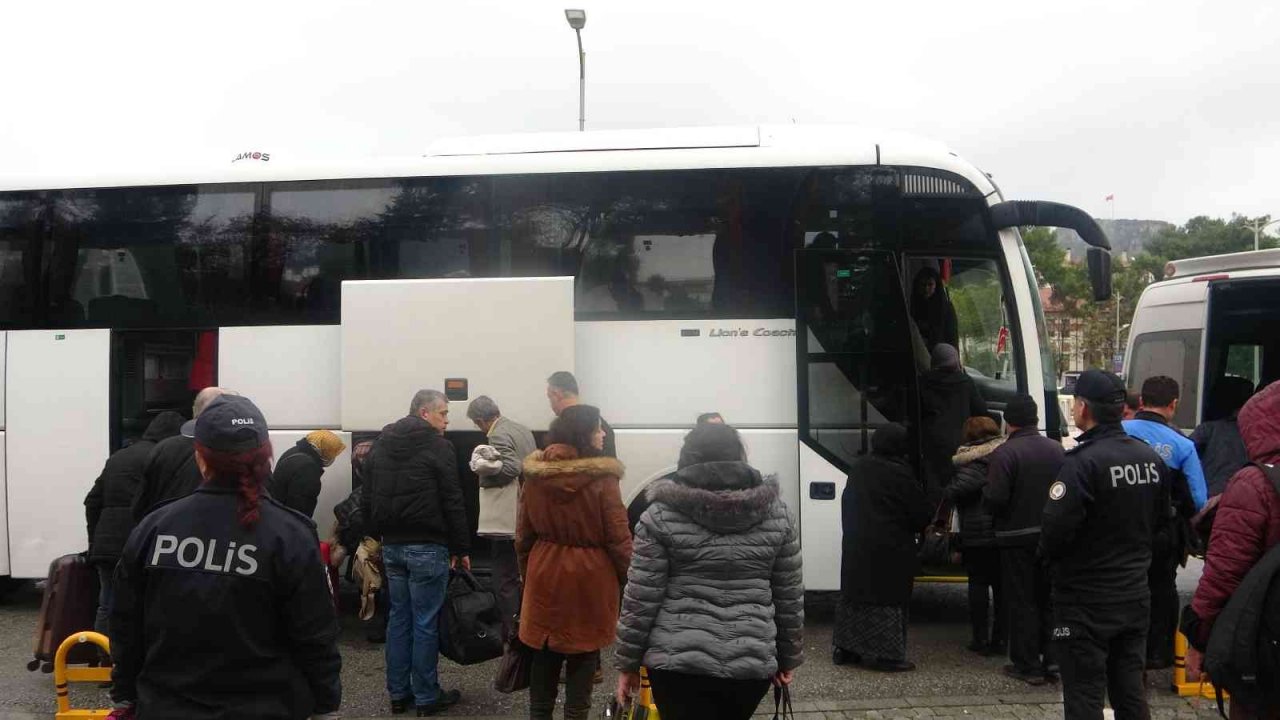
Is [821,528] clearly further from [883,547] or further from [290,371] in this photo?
[290,371]

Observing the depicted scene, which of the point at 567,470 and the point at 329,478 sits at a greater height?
the point at 567,470

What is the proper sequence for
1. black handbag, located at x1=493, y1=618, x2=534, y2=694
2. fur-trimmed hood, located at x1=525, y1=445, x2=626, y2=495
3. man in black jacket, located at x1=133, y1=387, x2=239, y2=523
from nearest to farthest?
1. fur-trimmed hood, located at x1=525, y1=445, x2=626, y2=495
2. black handbag, located at x1=493, y1=618, x2=534, y2=694
3. man in black jacket, located at x1=133, y1=387, x2=239, y2=523

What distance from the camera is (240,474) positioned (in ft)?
9.46

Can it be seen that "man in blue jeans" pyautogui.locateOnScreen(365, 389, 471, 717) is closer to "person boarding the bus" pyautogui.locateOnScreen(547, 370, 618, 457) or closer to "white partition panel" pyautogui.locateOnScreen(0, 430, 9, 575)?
"person boarding the bus" pyautogui.locateOnScreen(547, 370, 618, 457)

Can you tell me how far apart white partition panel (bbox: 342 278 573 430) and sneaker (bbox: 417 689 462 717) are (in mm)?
2203

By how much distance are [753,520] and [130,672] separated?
7.10 ft

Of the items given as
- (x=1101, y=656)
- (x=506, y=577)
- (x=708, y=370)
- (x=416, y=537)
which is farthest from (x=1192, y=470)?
(x=416, y=537)

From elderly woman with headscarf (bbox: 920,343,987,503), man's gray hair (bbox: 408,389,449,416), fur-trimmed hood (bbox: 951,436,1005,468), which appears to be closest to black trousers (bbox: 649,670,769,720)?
man's gray hair (bbox: 408,389,449,416)

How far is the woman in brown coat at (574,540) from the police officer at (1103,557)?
213 cm

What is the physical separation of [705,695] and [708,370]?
4.08 m

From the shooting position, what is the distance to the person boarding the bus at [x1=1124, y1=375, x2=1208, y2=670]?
224 inches

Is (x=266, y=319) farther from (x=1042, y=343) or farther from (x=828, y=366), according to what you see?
(x=1042, y=343)

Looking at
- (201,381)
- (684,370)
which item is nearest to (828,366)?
(684,370)

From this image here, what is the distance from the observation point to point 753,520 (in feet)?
11.9
